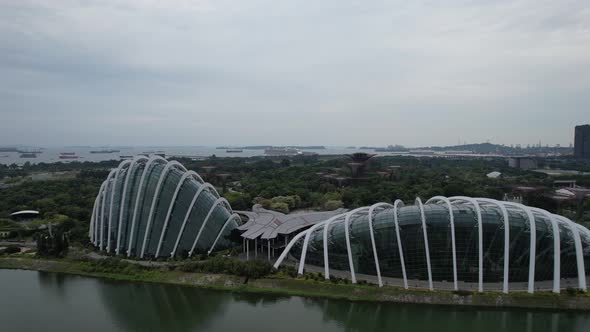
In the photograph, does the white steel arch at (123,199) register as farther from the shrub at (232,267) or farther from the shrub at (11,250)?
the shrub at (11,250)

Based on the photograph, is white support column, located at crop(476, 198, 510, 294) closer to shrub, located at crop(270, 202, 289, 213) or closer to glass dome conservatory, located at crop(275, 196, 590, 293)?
glass dome conservatory, located at crop(275, 196, 590, 293)

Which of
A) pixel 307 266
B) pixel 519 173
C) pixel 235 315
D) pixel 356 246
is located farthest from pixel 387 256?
pixel 519 173

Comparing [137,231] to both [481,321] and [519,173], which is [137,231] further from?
[519,173]

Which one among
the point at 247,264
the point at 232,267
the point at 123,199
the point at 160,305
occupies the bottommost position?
the point at 160,305

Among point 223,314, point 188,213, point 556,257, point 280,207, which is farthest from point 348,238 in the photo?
point 280,207

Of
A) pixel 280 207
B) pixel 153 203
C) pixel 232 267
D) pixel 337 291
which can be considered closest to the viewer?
pixel 337 291

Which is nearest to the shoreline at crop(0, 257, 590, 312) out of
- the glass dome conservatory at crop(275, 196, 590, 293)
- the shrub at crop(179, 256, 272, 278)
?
the shrub at crop(179, 256, 272, 278)

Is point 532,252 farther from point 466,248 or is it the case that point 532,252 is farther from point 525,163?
point 525,163
